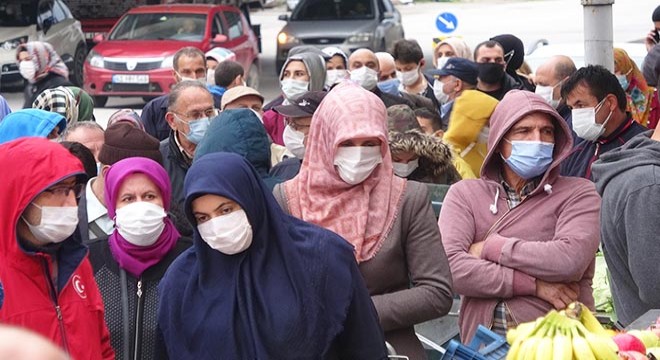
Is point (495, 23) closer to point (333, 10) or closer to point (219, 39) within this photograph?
point (333, 10)

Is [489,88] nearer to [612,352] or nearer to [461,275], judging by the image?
[461,275]

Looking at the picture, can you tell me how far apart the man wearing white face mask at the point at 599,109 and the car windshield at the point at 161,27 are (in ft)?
51.6

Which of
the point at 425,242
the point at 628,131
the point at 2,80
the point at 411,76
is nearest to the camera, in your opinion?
the point at 425,242

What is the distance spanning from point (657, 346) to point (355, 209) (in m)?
1.34

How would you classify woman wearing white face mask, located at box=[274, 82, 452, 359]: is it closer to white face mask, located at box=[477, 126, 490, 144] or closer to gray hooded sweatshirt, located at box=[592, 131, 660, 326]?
gray hooded sweatshirt, located at box=[592, 131, 660, 326]

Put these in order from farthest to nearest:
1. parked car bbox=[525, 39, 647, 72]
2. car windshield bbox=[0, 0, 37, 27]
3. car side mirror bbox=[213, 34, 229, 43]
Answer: car windshield bbox=[0, 0, 37, 27] → car side mirror bbox=[213, 34, 229, 43] → parked car bbox=[525, 39, 647, 72]

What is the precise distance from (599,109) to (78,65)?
1973 cm

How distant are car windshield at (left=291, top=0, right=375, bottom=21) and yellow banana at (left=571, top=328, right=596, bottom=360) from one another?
68.3 feet

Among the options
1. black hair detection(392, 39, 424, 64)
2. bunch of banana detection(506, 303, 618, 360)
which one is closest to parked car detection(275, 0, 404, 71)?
black hair detection(392, 39, 424, 64)

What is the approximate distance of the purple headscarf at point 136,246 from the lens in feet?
16.3

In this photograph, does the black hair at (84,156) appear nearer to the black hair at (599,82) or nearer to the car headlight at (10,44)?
the black hair at (599,82)

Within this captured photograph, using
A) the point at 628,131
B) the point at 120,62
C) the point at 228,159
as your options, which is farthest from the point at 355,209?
the point at 120,62

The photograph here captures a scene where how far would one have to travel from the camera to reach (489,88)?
32.4ft

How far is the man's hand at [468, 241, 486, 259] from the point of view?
16.8ft
